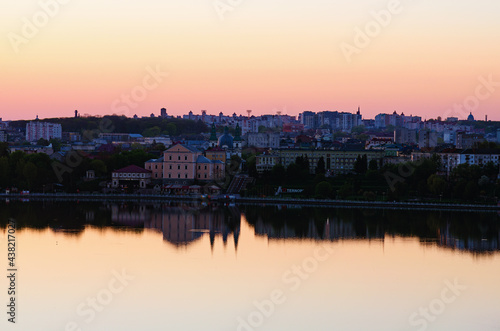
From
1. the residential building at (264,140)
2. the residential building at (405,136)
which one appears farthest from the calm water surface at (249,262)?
the residential building at (405,136)

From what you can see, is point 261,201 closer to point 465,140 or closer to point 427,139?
point 465,140

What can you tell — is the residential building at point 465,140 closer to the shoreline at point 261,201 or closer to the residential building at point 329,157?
the residential building at point 329,157

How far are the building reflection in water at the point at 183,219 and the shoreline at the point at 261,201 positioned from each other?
4.68 ft

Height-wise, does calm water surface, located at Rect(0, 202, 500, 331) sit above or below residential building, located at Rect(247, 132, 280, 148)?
below

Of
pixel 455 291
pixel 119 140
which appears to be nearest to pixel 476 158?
pixel 455 291

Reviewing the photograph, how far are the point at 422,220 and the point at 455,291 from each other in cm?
826

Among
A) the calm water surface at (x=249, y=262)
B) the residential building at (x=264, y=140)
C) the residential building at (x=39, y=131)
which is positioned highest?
the residential building at (x=39, y=131)

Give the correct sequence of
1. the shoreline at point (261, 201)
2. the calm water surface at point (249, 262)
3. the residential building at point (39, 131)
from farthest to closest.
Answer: the residential building at point (39, 131) → the shoreline at point (261, 201) → the calm water surface at point (249, 262)

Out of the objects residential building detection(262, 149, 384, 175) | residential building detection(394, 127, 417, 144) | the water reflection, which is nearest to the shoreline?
the water reflection

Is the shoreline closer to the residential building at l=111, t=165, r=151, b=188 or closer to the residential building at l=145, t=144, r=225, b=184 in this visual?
the residential building at l=111, t=165, r=151, b=188

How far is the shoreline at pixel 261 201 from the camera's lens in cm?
2389

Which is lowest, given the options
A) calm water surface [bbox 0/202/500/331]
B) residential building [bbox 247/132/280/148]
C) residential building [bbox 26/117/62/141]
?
calm water surface [bbox 0/202/500/331]

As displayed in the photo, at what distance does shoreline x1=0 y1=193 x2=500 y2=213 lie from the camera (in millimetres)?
23891

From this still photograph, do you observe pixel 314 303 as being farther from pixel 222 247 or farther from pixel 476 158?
pixel 476 158
